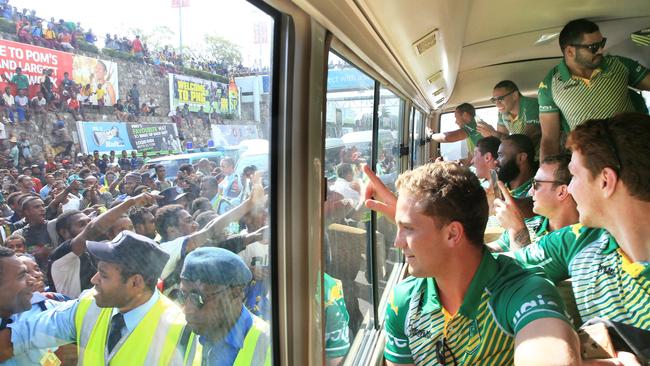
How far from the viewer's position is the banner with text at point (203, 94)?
1.06 metres

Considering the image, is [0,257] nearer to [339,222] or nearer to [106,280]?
[106,280]

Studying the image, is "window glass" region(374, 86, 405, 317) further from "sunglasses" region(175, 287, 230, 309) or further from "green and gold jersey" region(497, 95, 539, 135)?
"sunglasses" region(175, 287, 230, 309)

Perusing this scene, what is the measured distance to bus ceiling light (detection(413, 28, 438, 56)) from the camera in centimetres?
250

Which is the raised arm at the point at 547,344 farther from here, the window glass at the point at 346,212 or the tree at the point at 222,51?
the tree at the point at 222,51

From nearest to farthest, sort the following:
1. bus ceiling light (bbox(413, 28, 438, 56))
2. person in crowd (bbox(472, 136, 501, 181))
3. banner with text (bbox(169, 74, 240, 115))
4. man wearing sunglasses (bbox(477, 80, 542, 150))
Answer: banner with text (bbox(169, 74, 240, 115)) < bus ceiling light (bbox(413, 28, 438, 56)) < person in crowd (bbox(472, 136, 501, 181)) < man wearing sunglasses (bbox(477, 80, 542, 150))

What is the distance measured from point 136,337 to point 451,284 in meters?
0.98

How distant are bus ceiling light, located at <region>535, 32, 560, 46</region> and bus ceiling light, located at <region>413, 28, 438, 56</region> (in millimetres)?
→ 1419

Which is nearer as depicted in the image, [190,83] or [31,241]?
[31,241]

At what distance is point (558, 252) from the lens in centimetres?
194

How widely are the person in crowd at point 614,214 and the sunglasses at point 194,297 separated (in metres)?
1.30

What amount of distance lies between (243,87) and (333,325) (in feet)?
4.55

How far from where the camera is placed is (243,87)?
1.33 m

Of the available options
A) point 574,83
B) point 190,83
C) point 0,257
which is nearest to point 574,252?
point 574,83

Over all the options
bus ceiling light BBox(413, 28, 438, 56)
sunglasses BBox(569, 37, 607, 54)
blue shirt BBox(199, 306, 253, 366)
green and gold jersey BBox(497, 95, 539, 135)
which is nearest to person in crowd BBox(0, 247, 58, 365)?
blue shirt BBox(199, 306, 253, 366)
